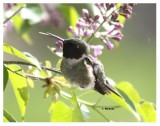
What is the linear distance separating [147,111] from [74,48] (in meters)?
0.38

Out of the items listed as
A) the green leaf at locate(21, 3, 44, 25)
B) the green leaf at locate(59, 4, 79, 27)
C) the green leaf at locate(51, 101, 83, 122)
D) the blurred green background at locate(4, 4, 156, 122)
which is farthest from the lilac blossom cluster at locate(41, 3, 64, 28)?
the blurred green background at locate(4, 4, 156, 122)

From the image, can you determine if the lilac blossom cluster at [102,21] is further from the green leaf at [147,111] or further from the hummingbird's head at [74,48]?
the green leaf at [147,111]

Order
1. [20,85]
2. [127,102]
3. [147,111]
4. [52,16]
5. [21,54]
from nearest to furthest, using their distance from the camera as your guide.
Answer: [21,54] → [20,85] → [127,102] → [147,111] → [52,16]

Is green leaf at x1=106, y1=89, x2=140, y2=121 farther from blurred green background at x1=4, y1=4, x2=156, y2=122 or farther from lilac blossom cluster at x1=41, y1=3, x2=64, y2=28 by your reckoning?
blurred green background at x1=4, y1=4, x2=156, y2=122

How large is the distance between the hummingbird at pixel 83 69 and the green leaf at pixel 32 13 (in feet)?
1.72

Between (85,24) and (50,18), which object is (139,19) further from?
(85,24)

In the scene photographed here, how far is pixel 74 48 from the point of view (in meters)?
1.39

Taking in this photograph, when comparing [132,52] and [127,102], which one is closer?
[127,102]

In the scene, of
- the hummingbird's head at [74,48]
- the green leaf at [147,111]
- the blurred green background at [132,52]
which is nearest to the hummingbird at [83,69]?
the hummingbird's head at [74,48]

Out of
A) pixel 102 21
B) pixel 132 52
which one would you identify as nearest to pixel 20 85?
pixel 102 21

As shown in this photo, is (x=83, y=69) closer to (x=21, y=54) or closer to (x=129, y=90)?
(x=21, y=54)

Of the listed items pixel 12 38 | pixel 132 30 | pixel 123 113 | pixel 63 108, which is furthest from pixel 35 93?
pixel 63 108

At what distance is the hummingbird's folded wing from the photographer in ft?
4.68

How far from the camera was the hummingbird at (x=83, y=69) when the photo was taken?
1406mm
